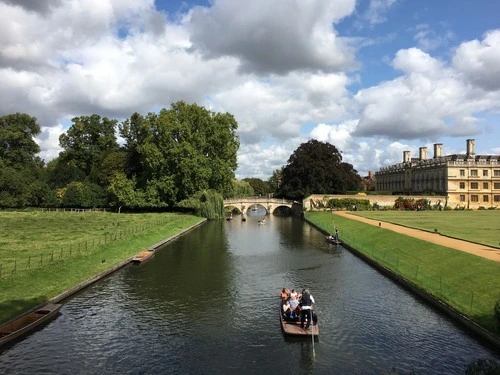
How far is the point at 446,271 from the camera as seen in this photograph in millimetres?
26516

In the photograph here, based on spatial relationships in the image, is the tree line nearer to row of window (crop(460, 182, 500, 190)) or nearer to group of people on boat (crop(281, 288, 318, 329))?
row of window (crop(460, 182, 500, 190))

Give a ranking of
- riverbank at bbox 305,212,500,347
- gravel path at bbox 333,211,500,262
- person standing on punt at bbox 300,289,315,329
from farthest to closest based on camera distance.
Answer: gravel path at bbox 333,211,500,262, riverbank at bbox 305,212,500,347, person standing on punt at bbox 300,289,315,329

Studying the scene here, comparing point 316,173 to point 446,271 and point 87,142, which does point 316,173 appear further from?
point 446,271

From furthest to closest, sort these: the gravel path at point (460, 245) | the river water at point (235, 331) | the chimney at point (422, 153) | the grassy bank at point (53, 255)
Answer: the chimney at point (422, 153) → the gravel path at point (460, 245) → the grassy bank at point (53, 255) → the river water at point (235, 331)

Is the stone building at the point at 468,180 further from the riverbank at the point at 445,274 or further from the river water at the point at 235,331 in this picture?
the river water at the point at 235,331

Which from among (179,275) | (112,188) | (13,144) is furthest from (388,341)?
(13,144)

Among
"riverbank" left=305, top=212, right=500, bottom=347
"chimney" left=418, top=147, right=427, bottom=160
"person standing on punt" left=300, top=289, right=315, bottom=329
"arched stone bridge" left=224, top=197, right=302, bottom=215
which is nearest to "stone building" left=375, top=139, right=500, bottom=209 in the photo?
"chimney" left=418, top=147, right=427, bottom=160

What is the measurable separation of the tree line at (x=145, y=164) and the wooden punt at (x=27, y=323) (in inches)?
2091

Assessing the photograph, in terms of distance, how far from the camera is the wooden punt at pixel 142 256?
3409 centimetres

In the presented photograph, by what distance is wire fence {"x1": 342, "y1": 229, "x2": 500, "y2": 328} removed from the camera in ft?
64.5

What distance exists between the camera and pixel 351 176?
100688mm

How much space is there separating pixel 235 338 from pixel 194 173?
188ft

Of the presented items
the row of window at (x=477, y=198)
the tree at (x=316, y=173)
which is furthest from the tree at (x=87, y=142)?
Answer: the row of window at (x=477, y=198)

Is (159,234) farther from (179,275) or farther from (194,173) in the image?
(194,173)
